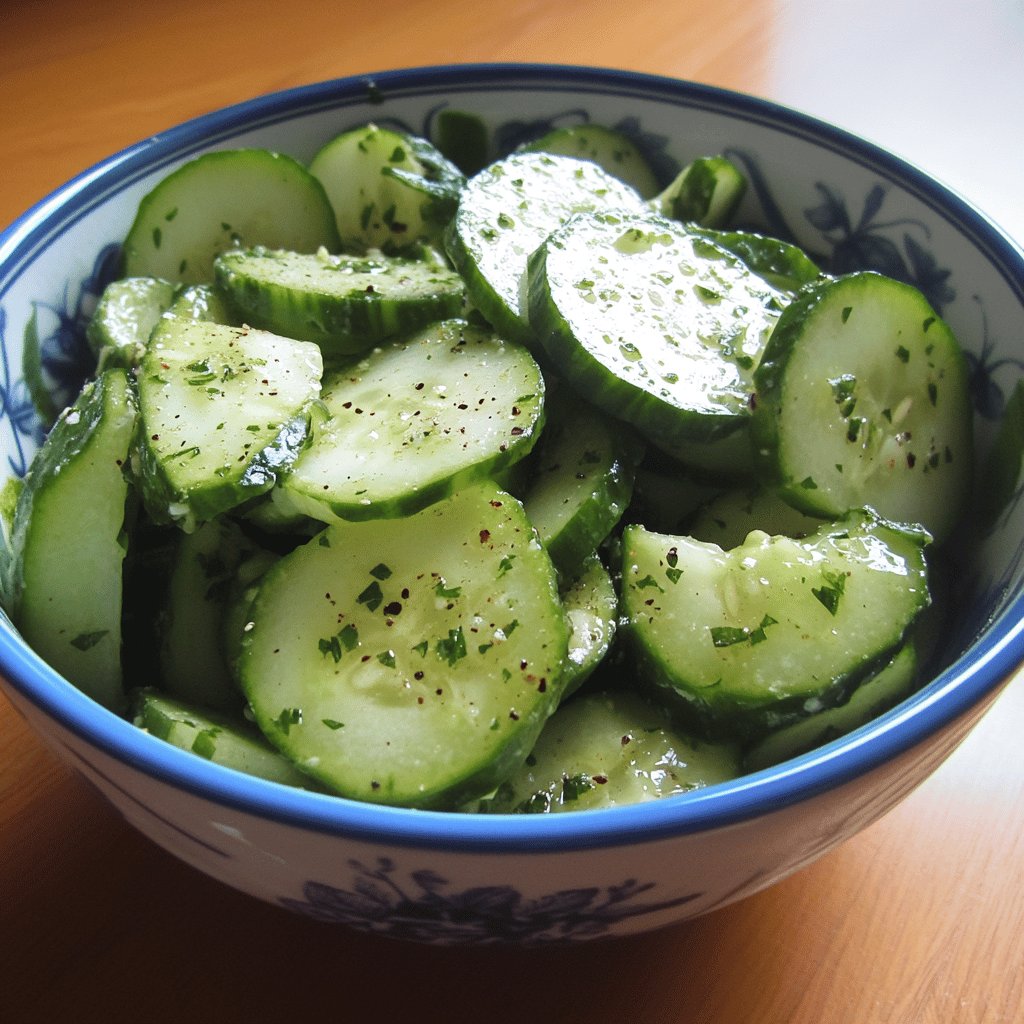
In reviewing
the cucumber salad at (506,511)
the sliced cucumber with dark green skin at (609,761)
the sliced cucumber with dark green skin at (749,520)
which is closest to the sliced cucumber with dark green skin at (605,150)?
the cucumber salad at (506,511)


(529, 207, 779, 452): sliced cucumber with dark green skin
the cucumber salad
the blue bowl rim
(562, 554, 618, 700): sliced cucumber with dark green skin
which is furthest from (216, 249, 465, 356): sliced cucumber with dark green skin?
the blue bowl rim

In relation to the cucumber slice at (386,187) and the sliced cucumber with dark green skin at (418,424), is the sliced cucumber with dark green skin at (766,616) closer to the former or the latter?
the sliced cucumber with dark green skin at (418,424)

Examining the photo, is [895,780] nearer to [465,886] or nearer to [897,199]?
[465,886]

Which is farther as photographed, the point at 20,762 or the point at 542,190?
the point at 542,190

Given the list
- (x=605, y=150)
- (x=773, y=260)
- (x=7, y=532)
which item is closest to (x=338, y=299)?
(x=7, y=532)

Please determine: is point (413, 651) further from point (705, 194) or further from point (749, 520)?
point (705, 194)

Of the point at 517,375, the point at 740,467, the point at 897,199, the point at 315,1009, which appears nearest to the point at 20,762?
the point at 315,1009
